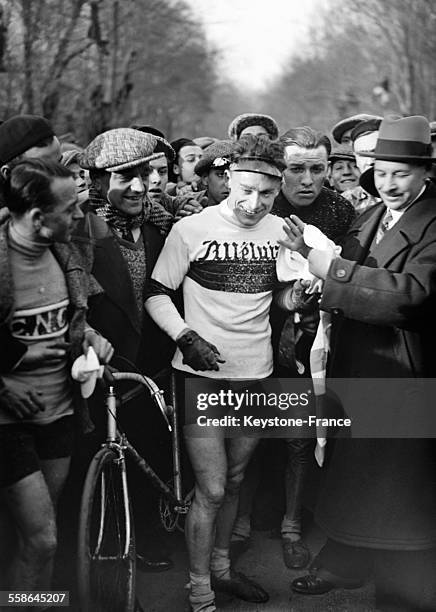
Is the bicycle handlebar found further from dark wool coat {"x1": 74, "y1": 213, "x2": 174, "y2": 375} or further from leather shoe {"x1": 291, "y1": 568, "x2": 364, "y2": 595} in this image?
leather shoe {"x1": 291, "y1": 568, "x2": 364, "y2": 595}

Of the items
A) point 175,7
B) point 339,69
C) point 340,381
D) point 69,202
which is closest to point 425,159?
point 340,381

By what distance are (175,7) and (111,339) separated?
20064 millimetres

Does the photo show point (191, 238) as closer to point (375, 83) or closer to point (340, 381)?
point (340, 381)

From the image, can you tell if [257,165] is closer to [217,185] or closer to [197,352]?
[197,352]

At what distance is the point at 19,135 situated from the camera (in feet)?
12.1

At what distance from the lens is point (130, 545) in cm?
379

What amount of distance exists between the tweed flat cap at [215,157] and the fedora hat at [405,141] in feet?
3.93

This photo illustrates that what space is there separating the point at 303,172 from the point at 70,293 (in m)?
1.73

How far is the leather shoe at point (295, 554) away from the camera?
4.52m

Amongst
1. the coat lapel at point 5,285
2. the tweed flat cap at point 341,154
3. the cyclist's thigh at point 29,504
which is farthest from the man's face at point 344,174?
the cyclist's thigh at point 29,504

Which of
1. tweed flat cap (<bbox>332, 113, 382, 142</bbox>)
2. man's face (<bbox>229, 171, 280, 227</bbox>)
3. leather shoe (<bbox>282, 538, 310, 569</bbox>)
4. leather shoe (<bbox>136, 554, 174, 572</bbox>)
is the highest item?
man's face (<bbox>229, 171, 280, 227</bbox>)

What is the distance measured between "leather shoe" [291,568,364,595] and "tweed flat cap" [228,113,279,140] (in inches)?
107

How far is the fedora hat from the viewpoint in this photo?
379 cm

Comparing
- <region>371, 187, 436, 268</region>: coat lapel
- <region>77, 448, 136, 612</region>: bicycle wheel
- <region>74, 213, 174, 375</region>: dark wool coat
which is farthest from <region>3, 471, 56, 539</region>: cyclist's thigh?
<region>371, 187, 436, 268</region>: coat lapel
